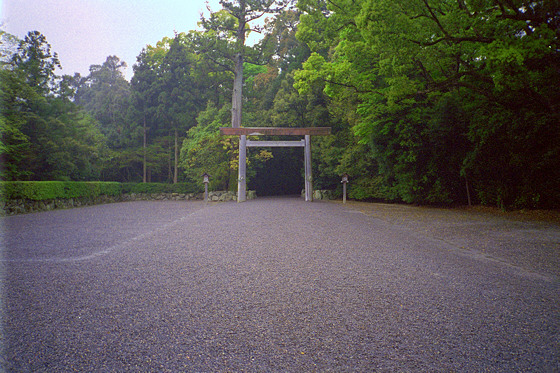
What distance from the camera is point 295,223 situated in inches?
288

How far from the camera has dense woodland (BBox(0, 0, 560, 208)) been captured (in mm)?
6980

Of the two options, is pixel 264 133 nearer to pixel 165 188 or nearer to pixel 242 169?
pixel 242 169

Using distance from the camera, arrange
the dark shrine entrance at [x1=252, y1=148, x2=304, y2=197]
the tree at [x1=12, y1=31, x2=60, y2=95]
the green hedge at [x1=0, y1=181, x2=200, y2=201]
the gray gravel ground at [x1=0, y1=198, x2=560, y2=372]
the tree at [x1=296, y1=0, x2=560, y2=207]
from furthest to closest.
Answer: the dark shrine entrance at [x1=252, y1=148, x2=304, y2=197] → the tree at [x1=12, y1=31, x2=60, y2=95] → the green hedge at [x1=0, y1=181, x2=200, y2=201] → the tree at [x1=296, y1=0, x2=560, y2=207] → the gray gravel ground at [x1=0, y1=198, x2=560, y2=372]

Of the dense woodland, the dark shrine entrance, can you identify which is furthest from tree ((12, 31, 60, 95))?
the dark shrine entrance

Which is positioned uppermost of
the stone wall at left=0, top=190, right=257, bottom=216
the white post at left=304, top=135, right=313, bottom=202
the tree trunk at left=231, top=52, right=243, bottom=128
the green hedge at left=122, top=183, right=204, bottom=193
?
the tree trunk at left=231, top=52, right=243, bottom=128

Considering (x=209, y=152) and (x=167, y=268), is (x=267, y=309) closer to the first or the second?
(x=167, y=268)

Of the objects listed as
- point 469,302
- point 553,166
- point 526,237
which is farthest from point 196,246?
point 553,166

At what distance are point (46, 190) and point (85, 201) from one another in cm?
365

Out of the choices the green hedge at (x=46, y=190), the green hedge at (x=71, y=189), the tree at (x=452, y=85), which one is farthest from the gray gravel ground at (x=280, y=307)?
the green hedge at (x=71, y=189)

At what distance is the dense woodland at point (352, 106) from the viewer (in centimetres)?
698

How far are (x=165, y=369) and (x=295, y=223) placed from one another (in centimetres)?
575

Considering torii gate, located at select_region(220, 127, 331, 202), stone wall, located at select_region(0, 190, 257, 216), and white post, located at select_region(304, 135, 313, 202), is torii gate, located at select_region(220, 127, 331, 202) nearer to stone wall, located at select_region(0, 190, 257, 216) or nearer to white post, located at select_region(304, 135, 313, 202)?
white post, located at select_region(304, 135, 313, 202)

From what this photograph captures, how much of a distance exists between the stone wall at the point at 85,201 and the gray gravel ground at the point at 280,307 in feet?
21.5

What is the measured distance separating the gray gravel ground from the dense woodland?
4701 millimetres
